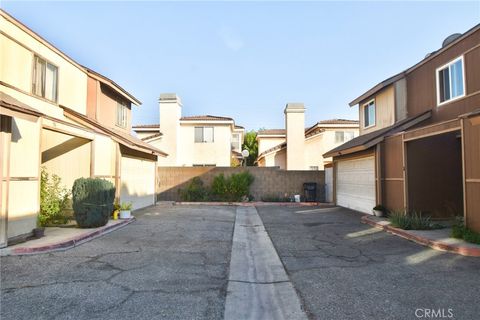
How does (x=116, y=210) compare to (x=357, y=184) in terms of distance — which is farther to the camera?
(x=357, y=184)

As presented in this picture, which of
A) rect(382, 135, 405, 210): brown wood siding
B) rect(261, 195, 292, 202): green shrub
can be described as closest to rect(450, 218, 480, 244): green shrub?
rect(382, 135, 405, 210): brown wood siding

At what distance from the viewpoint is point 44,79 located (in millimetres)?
9500

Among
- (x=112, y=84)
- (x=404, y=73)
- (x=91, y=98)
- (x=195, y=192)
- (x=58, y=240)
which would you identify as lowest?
(x=58, y=240)

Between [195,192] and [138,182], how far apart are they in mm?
4692

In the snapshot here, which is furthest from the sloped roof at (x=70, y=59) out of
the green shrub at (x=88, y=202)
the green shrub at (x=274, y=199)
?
the green shrub at (x=274, y=199)

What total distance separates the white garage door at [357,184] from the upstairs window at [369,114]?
7.48ft

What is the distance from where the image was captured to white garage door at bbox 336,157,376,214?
1308 centimetres

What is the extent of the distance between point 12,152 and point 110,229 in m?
3.59

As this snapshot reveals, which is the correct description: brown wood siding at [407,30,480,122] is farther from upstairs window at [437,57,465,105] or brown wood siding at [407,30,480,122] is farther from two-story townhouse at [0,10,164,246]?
two-story townhouse at [0,10,164,246]

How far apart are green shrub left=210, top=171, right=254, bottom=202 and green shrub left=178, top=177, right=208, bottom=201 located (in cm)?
55

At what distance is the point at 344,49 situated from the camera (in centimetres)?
1627

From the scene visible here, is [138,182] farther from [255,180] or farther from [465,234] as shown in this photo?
[465,234]

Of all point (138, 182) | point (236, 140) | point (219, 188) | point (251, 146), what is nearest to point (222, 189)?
point (219, 188)

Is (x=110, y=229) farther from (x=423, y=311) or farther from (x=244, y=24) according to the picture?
(x=244, y=24)
